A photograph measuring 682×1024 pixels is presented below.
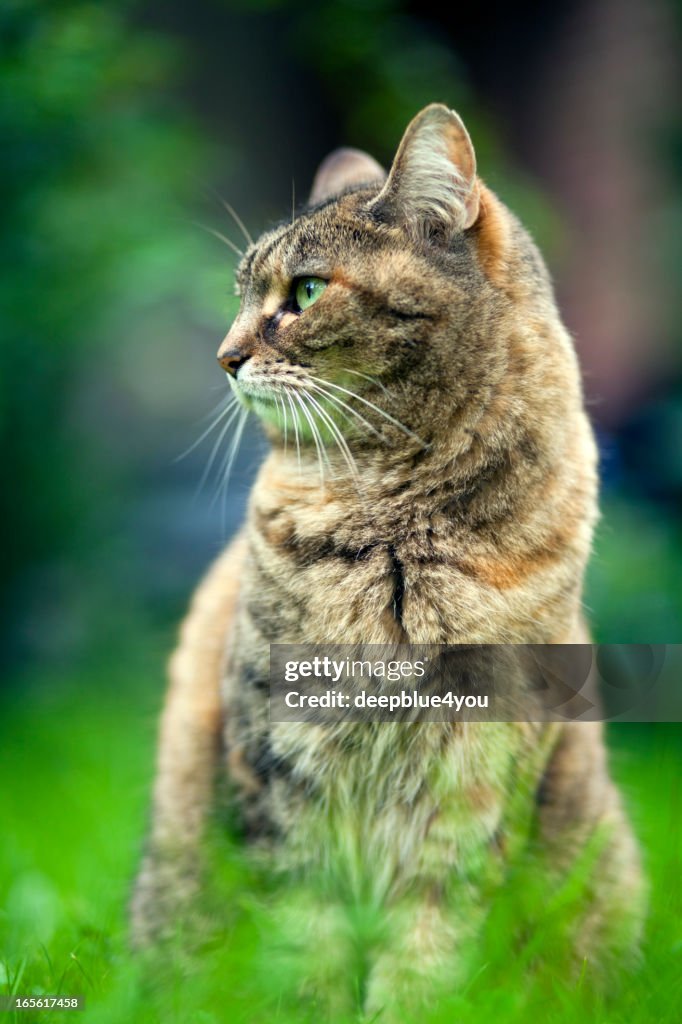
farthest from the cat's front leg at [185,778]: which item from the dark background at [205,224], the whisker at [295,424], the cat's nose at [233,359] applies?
the dark background at [205,224]

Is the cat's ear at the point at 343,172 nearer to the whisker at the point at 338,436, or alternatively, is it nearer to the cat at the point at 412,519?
the cat at the point at 412,519

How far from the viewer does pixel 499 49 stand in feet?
12.8

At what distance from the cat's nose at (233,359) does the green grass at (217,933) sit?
2.67 feet

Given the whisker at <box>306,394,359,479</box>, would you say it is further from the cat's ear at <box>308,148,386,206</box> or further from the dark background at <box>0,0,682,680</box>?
the dark background at <box>0,0,682,680</box>

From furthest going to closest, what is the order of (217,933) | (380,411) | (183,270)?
(183,270)
(217,933)
(380,411)

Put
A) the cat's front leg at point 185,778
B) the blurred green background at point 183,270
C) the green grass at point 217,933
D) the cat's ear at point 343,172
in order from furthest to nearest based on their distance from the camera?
1. the blurred green background at point 183,270
2. the cat's ear at point 343,172
3. the cat's front leg at point 185,778
4. the green grass at point 217,933

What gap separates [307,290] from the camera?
173 centimetres

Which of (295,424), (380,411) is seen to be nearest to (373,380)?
(380,411)

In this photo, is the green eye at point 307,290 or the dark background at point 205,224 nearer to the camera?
the green eye at point 307,290

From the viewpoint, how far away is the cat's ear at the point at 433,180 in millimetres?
1576

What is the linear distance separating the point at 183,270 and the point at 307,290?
4.32 feet

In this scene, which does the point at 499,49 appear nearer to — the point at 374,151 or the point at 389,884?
the point at 374,151

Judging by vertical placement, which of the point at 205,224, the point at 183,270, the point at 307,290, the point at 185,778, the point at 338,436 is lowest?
the point at 185,778

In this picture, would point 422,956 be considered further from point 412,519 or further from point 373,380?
point 373,380
